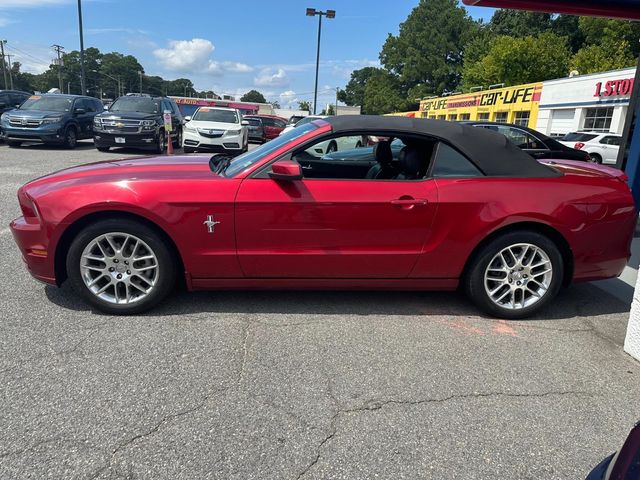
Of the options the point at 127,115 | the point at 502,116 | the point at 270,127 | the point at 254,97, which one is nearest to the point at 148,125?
the point at 127,115

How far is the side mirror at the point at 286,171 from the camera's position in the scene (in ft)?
11.1

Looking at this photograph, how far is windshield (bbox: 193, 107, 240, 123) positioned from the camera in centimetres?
1530

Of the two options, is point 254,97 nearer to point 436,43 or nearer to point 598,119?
point 436,43

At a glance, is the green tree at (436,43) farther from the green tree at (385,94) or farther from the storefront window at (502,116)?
the storefront window at (502,116)

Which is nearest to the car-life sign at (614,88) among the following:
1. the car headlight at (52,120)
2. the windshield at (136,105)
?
the windshield at (136,105)

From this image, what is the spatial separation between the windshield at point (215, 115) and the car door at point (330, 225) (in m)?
12.5

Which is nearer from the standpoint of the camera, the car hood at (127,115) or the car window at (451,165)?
the car window at (451,165)

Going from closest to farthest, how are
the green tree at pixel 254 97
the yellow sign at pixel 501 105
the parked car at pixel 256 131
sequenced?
the parked car at pixel 256 131 → the yellow sign at pixel 501 105 → the green tree at pixel 254 97

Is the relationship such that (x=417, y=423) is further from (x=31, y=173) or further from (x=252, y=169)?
(x=31, y=173)

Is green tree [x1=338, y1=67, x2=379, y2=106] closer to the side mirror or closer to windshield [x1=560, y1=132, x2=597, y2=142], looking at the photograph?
windshield [x1=560, y1=132, x2=597, y2=142]

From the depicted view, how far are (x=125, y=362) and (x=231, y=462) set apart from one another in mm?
1126

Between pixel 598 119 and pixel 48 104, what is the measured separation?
2709 centimetres

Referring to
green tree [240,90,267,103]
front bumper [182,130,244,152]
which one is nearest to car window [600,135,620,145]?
front bumper [182,130,244,152]

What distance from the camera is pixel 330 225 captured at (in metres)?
3.53
